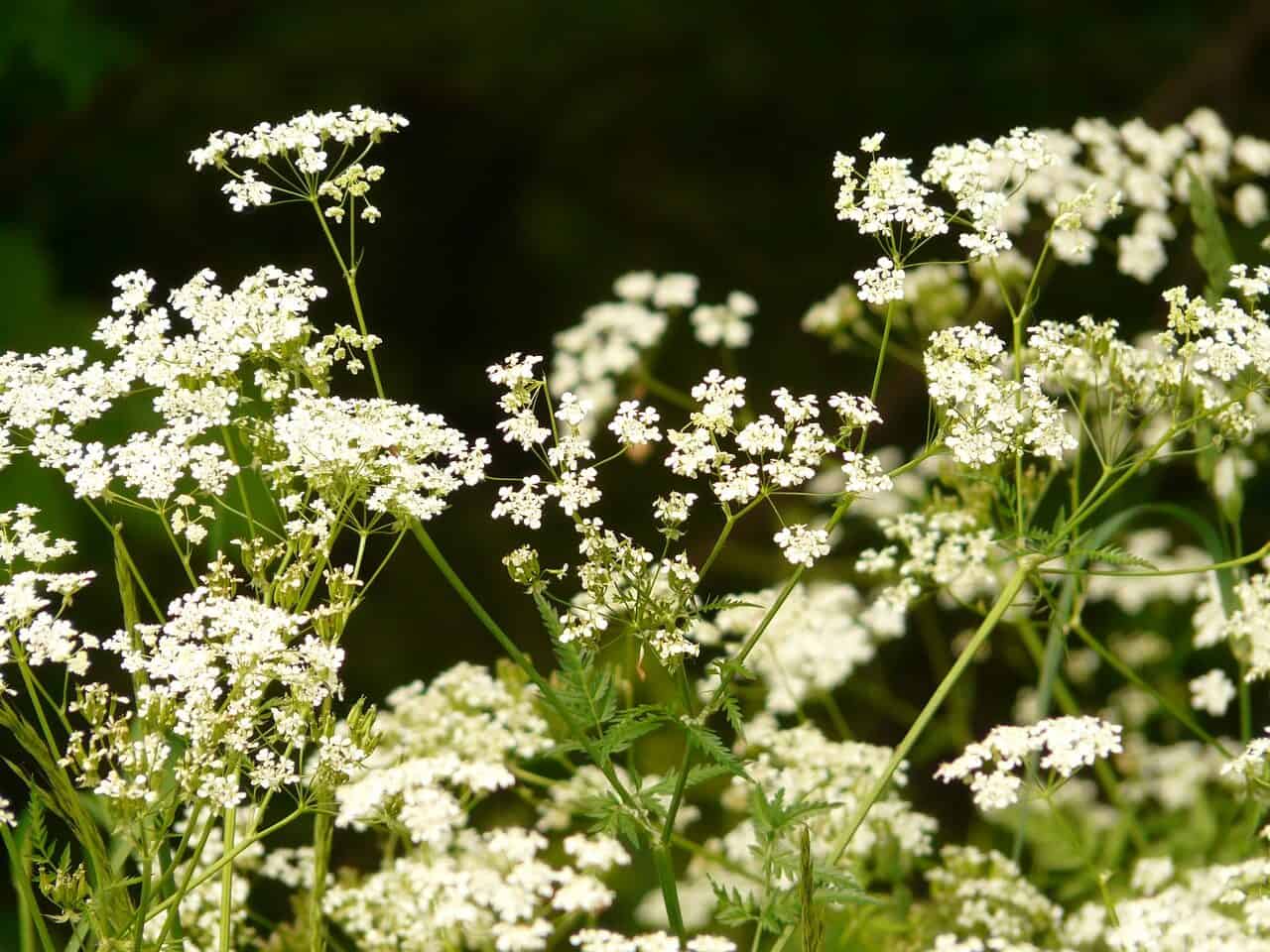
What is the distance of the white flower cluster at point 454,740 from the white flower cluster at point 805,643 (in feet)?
1.74

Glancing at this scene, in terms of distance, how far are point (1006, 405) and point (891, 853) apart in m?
1.14

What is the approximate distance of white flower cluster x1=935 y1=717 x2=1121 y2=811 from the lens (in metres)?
2.04

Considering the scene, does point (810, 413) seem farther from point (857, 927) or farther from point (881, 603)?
point (857, 927)

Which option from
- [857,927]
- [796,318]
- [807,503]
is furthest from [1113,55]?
[857,927]

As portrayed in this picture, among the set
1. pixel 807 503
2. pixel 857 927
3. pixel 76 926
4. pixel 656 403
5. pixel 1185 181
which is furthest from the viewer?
pixel 656 403

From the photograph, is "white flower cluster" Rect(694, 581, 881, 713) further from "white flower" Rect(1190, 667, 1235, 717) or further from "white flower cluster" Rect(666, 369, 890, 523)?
"white flower cluster" Rect(666, 369, 890, 523)

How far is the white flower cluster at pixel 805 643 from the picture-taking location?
318cm

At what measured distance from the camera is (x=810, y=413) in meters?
1.92

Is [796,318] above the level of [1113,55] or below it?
below

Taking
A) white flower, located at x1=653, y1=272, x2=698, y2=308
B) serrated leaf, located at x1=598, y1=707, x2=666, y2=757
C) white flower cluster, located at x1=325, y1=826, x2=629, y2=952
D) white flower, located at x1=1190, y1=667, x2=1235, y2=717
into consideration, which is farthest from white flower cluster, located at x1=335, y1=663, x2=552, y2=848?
white flower, located at x1=653, y1=272, x2=698, y2=308

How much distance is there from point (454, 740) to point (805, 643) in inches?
41.0

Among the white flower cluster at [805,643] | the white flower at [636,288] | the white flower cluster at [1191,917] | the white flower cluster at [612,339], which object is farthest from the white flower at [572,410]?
the white flower at [636,288]

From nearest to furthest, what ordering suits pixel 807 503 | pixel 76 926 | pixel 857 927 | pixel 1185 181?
pixel 76 926, pixel 857 927, pixel 1185 181, pixel 807 503

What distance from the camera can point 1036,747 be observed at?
6.96ft
